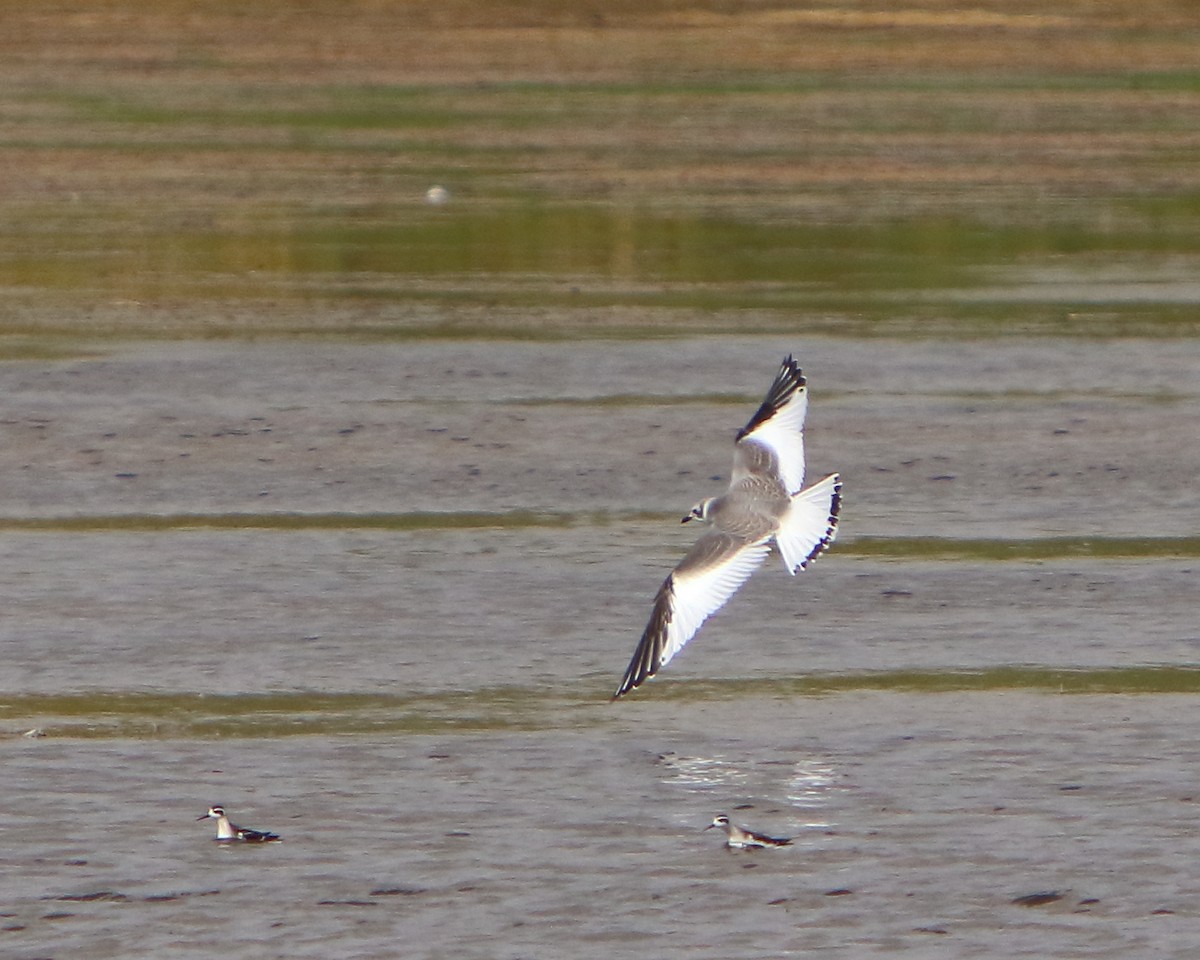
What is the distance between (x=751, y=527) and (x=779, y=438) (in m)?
0.73

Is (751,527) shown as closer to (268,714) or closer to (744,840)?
(268,714)

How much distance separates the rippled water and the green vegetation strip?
0.06 feet

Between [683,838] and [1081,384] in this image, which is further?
[1081,384]

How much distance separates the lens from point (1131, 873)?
648 cm

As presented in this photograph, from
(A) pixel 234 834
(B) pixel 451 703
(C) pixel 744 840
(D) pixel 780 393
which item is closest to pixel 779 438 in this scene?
(D) pixel 780 393

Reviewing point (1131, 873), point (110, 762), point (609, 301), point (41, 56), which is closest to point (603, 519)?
point (110, 762)

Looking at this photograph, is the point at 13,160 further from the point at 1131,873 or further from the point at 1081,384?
the point at 1131,873

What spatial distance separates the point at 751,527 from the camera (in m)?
8.38

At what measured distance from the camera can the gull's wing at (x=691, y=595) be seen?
768 cm

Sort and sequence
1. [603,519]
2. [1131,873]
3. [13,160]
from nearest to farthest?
1. [1131,873]
2. [603,519]
3. [13,160]

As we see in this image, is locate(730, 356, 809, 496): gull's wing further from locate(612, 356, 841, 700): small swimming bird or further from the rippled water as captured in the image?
the rippled water

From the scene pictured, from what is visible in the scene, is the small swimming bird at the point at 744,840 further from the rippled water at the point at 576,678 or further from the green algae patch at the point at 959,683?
the green algae patch at the point at 959,683

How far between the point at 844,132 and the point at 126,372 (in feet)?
40.6

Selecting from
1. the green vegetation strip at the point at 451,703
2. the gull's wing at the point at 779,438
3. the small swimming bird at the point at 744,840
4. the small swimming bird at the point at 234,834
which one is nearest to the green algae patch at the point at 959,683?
the green vegetation strip at the point at 451,703
